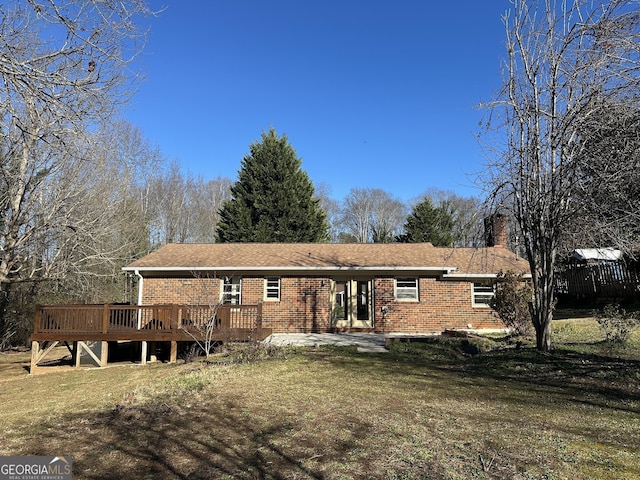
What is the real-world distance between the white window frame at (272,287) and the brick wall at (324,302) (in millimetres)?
161

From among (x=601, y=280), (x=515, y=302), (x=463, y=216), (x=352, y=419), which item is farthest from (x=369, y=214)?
(x=352, y=419)

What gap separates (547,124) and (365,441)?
7.25 metres

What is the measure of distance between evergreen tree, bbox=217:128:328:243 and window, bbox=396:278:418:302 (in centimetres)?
1325

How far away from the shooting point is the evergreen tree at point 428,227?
30.2 metres

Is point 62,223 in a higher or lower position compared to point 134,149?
lower

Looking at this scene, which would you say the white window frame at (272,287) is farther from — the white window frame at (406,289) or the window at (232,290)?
the white window frame at (406,289)

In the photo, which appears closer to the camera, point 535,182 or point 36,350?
point 535,182

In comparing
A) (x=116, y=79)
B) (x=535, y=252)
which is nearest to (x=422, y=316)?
(x=535, y=252)

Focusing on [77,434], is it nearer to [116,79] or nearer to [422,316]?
[116,79]

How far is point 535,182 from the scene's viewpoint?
8.50 m

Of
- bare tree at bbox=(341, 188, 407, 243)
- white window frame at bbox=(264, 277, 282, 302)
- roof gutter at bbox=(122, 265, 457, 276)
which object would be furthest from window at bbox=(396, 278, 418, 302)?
bare tree at bbox=(341, 188, 407, 243)

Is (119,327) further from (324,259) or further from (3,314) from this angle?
(3,314)

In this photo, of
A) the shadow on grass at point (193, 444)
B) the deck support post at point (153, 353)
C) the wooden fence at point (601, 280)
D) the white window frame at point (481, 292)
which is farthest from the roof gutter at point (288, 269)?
the shadow on grass at point (193, 444)

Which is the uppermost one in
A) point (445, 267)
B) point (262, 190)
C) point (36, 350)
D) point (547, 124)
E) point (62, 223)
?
point (262, 190)
